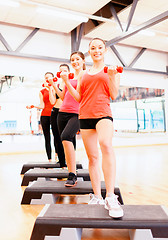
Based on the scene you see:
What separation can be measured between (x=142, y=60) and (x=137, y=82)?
86 cm

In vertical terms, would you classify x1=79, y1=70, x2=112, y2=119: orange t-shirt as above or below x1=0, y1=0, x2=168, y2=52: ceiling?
below

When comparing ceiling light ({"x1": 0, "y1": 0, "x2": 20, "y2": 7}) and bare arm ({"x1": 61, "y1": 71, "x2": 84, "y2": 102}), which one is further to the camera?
ceiling light ({"x1": 0, "y1": 0, "x2": 20, "y2": 7})

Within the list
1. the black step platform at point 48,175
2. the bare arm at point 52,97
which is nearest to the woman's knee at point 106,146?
the black step platform at point 48,175

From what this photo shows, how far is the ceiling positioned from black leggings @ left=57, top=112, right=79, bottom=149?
3.14 meters

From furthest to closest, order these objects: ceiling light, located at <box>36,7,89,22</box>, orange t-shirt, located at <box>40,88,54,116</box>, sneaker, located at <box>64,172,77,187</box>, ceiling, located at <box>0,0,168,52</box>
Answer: ceiling light, located at <box>36,7,89,22</box>, ceiling, located at <box>0,0,168,52</box>, orange t-shirt, located at <box>40,88,54,116</box>, sneaker, located at <box>64,172,77,187</box>

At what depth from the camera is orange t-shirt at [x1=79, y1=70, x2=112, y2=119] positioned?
5.40 ft

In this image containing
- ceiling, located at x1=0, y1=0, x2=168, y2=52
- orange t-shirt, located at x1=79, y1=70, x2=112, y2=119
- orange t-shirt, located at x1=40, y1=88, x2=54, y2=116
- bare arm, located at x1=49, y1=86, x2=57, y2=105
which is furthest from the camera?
ceiling, located at x1=0, y1=0, x2=168, y2=52

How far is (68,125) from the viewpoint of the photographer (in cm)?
234

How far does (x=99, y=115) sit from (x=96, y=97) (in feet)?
0.44

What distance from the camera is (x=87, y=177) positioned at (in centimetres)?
269

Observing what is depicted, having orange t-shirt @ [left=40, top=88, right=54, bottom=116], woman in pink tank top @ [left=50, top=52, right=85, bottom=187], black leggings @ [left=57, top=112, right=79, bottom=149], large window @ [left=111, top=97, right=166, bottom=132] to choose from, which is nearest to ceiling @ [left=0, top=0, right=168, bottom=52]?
orange t-shirt @ [left=40, top=88, right=54, bottom=116]

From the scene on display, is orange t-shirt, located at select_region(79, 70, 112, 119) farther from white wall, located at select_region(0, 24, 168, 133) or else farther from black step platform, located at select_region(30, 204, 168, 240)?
white wall, located at select_region(0, 24, 168, 133)

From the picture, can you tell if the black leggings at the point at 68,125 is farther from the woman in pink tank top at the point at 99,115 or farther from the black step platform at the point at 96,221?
the black step platform at the point at 96,221

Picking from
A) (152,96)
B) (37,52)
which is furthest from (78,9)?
(152,96)
